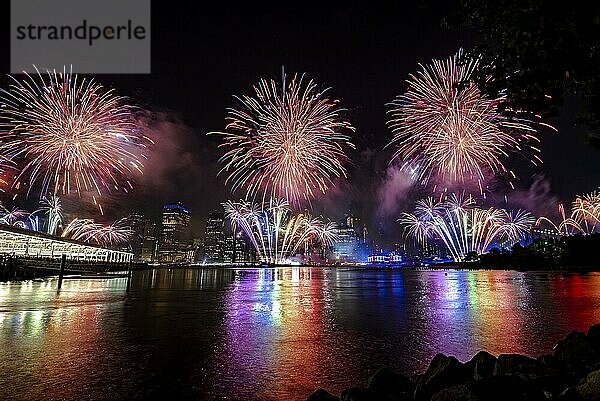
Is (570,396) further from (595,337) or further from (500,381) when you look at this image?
(595,337)

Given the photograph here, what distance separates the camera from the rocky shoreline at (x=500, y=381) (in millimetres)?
5797

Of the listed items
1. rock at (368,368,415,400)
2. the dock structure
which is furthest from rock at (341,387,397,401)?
the dock structure

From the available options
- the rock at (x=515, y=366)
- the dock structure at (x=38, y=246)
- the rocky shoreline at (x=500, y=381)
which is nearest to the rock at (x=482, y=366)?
the rocky shoreline at (x=500, y=381)

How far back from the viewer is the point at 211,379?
9.47 meters

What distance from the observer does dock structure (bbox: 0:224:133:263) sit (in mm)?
54816

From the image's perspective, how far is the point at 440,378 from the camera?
727cm

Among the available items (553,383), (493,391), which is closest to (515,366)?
(553,383)

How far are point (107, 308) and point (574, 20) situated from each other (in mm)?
22230

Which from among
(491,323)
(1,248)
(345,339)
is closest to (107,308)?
(345,339)

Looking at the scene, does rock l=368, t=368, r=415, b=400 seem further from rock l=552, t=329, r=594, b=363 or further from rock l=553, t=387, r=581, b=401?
rock l=552, t=329, r=594, b=363

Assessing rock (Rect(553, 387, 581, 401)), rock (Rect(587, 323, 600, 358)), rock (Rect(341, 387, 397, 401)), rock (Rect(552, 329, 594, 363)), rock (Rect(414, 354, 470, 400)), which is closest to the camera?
rock (Rect(553, 387, 581, 401))

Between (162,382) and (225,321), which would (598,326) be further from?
(225,321)

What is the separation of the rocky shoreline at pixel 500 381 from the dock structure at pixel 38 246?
47.2 metres

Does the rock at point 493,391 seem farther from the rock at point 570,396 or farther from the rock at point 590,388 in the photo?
the rock at point 590,388
